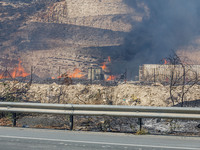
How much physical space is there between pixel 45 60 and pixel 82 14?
14.3 m

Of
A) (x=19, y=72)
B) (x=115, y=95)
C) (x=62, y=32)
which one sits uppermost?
A: (x=62, y=32)

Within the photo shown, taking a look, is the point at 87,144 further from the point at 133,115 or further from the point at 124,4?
the point at 124,4

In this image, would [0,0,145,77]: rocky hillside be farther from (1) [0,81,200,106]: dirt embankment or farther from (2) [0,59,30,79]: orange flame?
(1) [0,81,200,106]: dirt embankment

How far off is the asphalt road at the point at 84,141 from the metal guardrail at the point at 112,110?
1.83 ft

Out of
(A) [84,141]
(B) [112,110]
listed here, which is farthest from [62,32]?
(A) [84,141]

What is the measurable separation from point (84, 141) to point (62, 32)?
41383mm

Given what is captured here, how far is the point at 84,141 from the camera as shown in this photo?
6.98m

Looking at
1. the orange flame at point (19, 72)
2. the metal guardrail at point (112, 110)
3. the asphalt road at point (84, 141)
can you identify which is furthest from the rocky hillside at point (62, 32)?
the asphalt road at point (84, 141)

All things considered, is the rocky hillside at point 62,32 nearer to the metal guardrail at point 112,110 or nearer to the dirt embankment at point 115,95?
the dirt embankment at point 115,95

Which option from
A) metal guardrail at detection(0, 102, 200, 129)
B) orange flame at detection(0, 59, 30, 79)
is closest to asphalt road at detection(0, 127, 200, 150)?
metal guardrail at detection(0, 102, 200, 129)

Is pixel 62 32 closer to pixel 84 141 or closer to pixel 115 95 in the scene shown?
pixel 115 95

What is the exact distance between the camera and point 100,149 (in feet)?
20.2

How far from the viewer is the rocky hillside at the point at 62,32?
40.7 meters

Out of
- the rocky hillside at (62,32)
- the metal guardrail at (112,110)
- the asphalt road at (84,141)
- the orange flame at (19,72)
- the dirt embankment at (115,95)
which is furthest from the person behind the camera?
the rocky hillside at (62,32)
